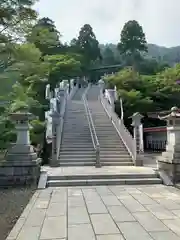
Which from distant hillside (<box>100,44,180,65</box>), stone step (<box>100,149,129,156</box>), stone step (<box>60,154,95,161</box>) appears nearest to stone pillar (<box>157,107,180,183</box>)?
stone step (<box>100,149,129,156</box>)

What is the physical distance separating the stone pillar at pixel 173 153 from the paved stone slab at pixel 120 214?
360 centimetres

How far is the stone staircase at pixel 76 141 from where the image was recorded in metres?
13.5

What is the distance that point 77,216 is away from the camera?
5.80 m

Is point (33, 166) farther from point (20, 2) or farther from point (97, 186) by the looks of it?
point (20, 2)

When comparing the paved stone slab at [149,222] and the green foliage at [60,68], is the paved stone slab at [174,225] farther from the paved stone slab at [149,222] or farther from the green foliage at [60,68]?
the green foliage at [60,68]

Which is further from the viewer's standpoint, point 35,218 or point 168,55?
point 168,55

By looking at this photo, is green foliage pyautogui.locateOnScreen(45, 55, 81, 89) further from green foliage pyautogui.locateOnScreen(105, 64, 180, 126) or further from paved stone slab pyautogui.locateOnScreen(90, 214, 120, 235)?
paved stone slab pyautogui.locateOnScreen(90, 214, 120, 235)

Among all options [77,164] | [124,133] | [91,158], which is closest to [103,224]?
[77,164]

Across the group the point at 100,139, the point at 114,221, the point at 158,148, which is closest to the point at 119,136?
the point at 100,139

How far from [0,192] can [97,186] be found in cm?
304

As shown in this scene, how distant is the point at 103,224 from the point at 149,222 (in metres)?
0.89

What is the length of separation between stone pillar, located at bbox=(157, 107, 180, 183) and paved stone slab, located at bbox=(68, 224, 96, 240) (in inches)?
199

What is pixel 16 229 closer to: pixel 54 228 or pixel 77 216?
pixel 54 228


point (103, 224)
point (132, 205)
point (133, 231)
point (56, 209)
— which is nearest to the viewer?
point (133, 231)
